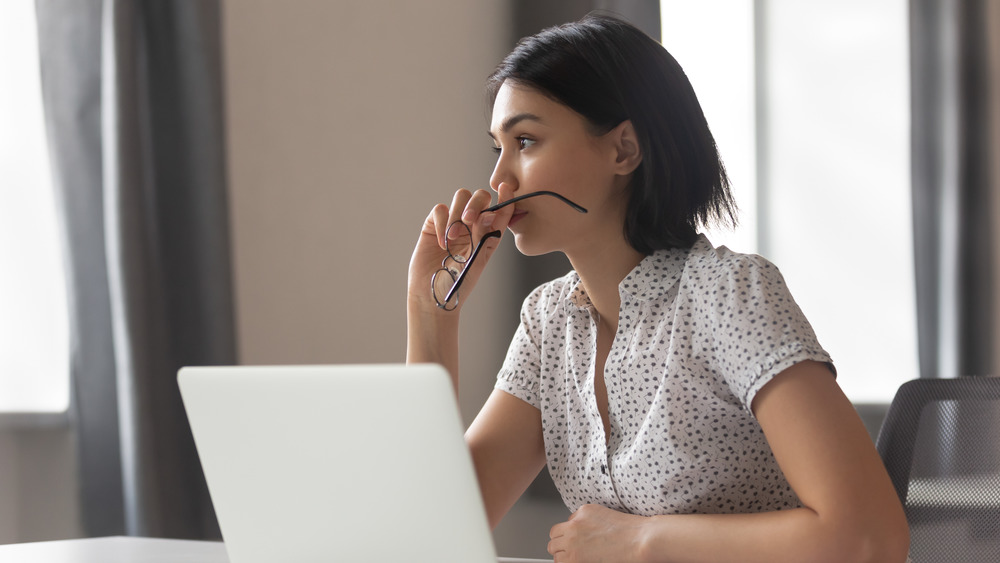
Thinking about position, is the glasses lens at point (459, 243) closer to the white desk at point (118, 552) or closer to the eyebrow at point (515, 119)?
the eyebrow at point (515, 119)

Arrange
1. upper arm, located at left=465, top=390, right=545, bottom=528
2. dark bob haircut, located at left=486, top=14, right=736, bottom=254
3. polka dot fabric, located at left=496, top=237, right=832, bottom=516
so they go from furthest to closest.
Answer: upper arm, located at left=465, top=390, right=545, bottom=528 < dark bob haircut, located at left=486, top=14, right=736, bottom=254 < polka dot fabric, located at left=496, top=237, right=832, bottom=516

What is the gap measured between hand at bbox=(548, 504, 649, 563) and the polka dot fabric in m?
0.10

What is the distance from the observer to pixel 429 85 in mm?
2715

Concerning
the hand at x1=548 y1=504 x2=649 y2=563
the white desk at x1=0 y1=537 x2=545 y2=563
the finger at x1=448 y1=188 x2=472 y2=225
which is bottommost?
the white desk at x1=0 y1=537 x2=545 y2=563

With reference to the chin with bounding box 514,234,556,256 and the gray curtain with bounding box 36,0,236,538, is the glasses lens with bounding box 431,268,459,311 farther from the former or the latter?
the gray curtain with bounding box 36,0,236,538

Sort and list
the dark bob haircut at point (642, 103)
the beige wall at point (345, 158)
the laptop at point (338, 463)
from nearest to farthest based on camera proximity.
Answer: the laptop at point (338, 463) → the dark bob haircut at point (642, 103) → the beige wall at point (345, 158)

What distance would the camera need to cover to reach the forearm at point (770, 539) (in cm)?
84

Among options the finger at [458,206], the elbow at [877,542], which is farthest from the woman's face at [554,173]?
the elbow at [877,542]

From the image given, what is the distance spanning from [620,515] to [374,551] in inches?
13.6

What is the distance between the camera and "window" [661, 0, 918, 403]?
2.54 metres

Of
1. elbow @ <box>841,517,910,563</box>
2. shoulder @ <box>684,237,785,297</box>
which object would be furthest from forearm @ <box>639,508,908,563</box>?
shoulder @ <box>684,237,785,297</box>

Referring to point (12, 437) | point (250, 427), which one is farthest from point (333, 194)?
point (250, 427)

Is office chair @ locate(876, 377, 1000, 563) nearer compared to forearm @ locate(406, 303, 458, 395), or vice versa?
office chair @ locate(876, 377, 1000, 563)

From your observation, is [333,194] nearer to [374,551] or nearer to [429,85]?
[429,85]
